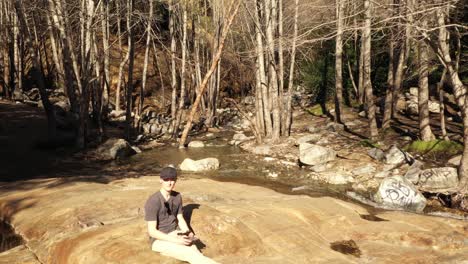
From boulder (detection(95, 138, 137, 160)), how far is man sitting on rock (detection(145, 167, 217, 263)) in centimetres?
1112

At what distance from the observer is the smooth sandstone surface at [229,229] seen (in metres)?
5.39

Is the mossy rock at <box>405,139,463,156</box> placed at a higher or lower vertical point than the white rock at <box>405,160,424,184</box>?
higher

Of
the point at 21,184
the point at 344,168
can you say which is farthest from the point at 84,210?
the point at 344,168

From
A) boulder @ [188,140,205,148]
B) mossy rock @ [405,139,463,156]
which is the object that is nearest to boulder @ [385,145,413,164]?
mossy rock @ [405,139,463,156]

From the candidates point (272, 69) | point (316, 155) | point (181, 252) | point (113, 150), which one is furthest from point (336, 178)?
point (113, 150)

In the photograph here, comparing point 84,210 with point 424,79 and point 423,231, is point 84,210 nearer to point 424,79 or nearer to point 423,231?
point 423,231

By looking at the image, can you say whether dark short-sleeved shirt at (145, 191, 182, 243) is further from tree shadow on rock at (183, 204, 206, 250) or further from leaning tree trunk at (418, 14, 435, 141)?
leaning tree trunk at (418, 14, 435, 141)

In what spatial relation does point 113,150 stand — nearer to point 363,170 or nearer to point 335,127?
point 363,170

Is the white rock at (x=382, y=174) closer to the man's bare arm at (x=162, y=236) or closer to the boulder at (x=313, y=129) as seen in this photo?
the boulder at (x=313, y=129)

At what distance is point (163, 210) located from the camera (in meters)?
5.20

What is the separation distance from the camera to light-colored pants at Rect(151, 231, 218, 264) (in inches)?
187

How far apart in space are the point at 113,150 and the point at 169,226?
449 inches

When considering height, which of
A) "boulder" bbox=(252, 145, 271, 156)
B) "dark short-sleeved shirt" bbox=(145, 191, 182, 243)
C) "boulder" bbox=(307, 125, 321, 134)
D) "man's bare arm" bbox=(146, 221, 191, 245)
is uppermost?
"dark short-sleeved shirt" bbox=(145, 191, 182, 243)

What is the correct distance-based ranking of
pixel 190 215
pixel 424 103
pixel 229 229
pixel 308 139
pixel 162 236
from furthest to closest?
pixel 308 139 → pixel 424 103 → pixel 190 215 → pixel 229 229 → pixel 162 236
